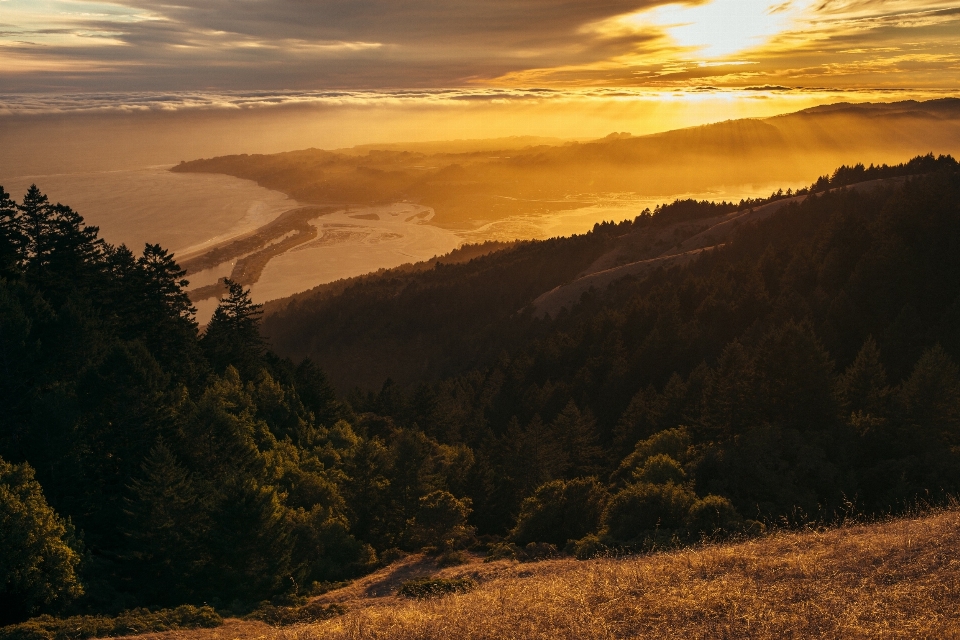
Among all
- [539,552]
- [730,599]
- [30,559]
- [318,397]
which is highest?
[730,599]

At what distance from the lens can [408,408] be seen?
64812 mm

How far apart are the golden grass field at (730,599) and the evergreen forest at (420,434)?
597cm

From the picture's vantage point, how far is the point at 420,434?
40.6 meters

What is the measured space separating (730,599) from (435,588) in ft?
A: 32.0

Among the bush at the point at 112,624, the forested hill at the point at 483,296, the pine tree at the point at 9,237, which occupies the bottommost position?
the forested hill at the point at 483,296

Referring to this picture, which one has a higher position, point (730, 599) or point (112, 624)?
point (730, 599)

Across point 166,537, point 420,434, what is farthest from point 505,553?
point 420,434

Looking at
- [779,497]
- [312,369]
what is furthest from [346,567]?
[312,369]

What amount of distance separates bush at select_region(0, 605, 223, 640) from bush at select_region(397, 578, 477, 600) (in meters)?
5.68

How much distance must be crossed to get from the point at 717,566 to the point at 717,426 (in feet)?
84.5

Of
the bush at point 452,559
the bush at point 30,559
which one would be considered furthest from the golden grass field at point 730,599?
the bush at point 452,559

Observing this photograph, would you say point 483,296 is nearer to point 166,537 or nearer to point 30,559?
point 166,537

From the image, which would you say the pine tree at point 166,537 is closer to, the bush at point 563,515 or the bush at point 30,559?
the bush at point 30,559

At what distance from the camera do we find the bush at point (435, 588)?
20906mm
